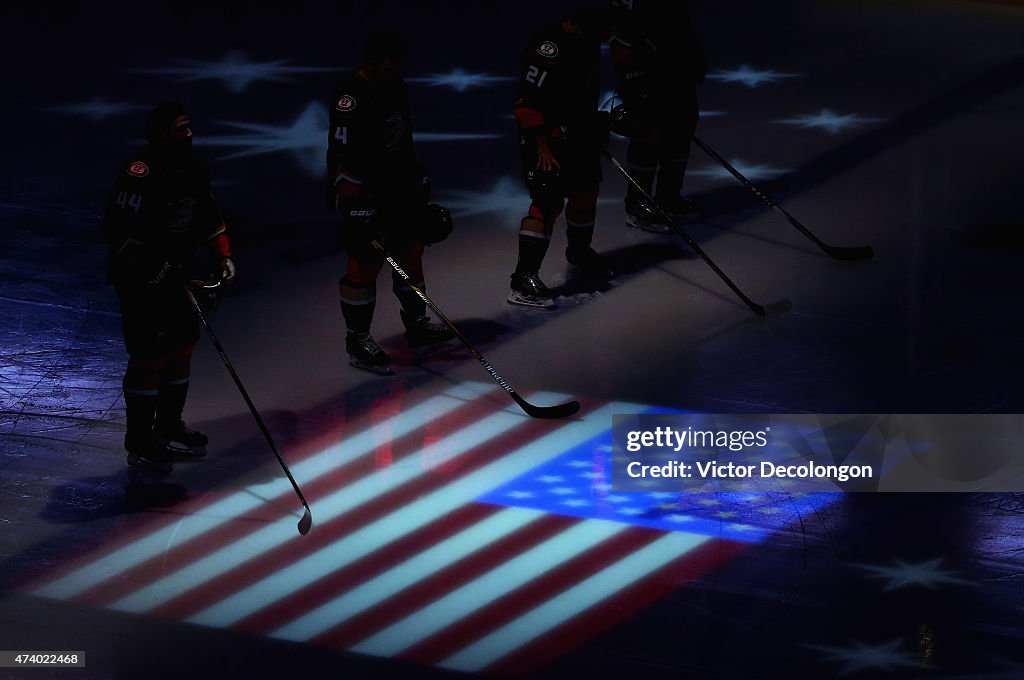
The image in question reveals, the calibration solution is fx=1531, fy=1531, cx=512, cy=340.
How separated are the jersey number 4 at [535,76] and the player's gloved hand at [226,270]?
6.06 feet

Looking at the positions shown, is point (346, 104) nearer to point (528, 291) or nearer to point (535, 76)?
point (535, 76)

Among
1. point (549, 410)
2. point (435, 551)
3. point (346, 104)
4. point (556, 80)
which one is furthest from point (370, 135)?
point (435, 551)

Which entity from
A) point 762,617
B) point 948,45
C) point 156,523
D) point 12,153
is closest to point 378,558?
point 156,523

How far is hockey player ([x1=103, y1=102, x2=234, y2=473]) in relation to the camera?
211 inches

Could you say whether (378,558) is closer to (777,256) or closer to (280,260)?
(280,260)

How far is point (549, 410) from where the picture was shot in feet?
20.4

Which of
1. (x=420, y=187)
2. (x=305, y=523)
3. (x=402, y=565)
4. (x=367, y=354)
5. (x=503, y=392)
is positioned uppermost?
(x=420, y=187)

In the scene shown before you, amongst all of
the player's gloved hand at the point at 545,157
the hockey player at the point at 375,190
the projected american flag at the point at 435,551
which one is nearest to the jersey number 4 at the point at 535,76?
the player's gloved hand at the point at 545,157

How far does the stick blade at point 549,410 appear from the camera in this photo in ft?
20.4

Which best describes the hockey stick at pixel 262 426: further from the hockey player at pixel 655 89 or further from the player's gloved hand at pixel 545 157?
the hockey player at pixel 655 89

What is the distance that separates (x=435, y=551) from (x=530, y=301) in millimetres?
2290

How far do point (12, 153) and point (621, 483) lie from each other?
515 centimetres

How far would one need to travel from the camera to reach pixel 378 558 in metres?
5.23

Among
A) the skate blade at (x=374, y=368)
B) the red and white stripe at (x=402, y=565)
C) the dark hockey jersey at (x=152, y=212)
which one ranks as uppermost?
the dark hockey jersey at (x=152, y=212)
